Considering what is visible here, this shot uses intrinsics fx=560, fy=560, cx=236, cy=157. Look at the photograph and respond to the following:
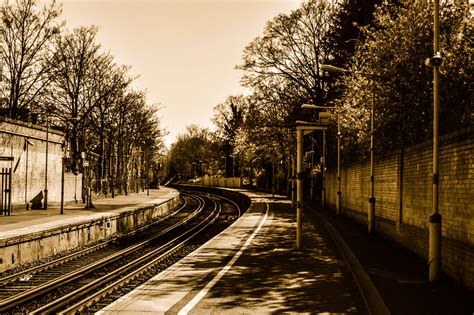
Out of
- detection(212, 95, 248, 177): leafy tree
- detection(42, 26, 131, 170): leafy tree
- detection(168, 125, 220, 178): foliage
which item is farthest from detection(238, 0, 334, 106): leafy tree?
detection(168, 125, 220, 178): foliage

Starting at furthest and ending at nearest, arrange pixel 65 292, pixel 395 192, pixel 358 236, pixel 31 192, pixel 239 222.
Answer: pixel 31 192 < pixel 239 222 < pixel 358 236 < pixel 395 192 < pixel 65 292

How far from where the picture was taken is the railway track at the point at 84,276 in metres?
12.2

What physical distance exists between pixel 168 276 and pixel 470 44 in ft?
46.2

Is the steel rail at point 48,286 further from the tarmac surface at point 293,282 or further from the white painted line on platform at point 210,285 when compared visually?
the white painted line on platform at point 210,285

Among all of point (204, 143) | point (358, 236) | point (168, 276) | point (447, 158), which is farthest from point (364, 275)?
point (204, 143)

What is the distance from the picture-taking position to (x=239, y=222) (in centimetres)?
2878

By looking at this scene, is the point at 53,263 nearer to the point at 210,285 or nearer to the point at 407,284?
the point at 210,285

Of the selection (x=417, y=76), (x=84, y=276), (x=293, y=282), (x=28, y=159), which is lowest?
(x=84, y=276)

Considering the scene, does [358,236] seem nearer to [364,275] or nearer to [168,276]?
[364,275]

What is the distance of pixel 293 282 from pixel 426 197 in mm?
5138

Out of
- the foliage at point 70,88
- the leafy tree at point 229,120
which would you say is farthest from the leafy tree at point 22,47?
the leafy tree at point 229,120

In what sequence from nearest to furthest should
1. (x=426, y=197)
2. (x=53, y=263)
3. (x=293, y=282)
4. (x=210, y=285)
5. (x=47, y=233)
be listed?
1. (x=210, y=285)
2. (x=293, y=282)
3. (x=426, y=197)
4. (x=53, y=263)
5. (x=47, y=233)

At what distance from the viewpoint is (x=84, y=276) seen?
54.6 feet

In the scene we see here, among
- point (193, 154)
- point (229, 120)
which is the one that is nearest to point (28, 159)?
point (229, 120)
